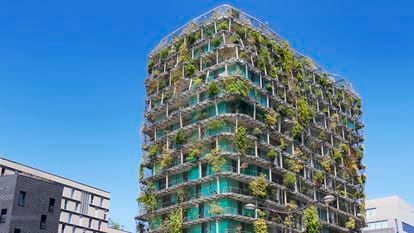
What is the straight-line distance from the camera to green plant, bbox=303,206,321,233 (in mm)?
68188

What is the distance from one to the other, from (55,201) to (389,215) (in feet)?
235

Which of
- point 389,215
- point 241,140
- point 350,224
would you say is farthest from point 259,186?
point 389,215

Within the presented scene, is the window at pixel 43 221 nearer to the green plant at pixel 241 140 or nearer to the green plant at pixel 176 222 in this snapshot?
the green plant at pixel 176 222

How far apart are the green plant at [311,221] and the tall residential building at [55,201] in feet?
109

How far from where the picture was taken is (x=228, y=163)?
208 ft

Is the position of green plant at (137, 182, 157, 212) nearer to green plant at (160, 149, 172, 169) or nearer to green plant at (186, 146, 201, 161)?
green plant at (160, 149, 172, 169)

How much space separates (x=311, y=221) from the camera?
68500 millimetres

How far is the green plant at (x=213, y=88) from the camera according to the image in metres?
66.1

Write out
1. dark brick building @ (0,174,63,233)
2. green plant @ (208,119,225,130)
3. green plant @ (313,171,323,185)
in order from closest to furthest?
dark brick building @ (0,174,63,233), green plant @ (208,119,225,130), green plant @ (313,171,323,185)

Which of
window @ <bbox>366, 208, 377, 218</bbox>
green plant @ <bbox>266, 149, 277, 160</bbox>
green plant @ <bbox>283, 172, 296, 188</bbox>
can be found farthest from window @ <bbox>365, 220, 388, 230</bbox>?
green plant @ <bbox>266, 149, 277, 160</bbox>

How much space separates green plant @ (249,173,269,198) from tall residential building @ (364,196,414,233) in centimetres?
5058

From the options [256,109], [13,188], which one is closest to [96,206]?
[13,188]

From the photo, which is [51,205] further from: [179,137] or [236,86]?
A: [236,86]

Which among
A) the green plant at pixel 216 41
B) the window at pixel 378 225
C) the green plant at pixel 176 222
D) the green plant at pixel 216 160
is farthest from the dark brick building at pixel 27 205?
the window at pixel 378 225
